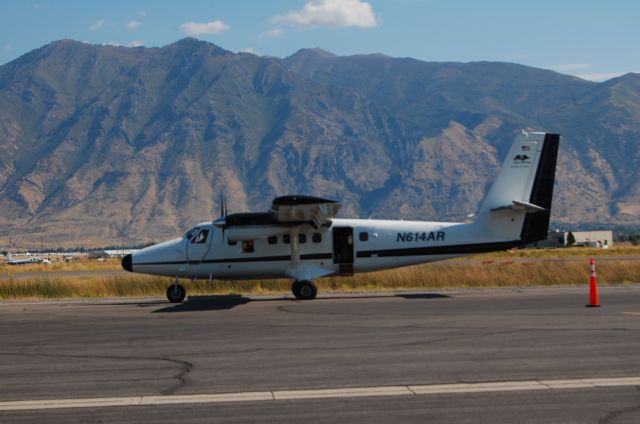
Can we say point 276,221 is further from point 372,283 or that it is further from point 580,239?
point 580,239

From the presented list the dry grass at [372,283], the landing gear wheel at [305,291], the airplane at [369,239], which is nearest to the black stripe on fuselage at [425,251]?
the airplane at [369,239]

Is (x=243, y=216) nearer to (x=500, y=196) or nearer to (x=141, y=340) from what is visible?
(x=500, y=196)

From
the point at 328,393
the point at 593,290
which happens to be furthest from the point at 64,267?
the point at 328,393

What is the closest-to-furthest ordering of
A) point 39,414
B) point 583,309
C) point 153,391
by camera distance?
point 39,414 < point 153,391 < point 583,309

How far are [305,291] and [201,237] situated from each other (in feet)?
12.7

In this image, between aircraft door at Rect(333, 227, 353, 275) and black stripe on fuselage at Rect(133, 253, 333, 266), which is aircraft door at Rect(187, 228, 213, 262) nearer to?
black stripe on fuselage at Rect(133, 253, 333, 266)

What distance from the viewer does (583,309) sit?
68.2ft

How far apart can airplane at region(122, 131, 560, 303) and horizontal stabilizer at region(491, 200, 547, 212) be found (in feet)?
0.10

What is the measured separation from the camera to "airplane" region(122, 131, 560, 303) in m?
28.2

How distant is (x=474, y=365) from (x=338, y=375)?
2.00 m

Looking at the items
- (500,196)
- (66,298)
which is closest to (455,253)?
(500,196)

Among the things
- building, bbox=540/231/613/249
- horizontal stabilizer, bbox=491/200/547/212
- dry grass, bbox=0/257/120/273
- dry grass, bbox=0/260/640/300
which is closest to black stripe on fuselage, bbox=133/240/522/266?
horizontal stabilizer, bbox=491/200/547/212

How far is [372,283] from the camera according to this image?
3278cm

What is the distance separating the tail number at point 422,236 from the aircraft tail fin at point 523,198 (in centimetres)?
127
